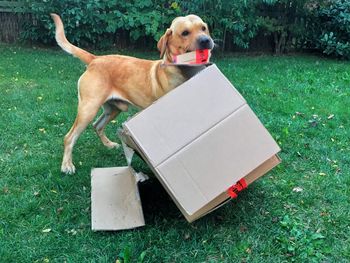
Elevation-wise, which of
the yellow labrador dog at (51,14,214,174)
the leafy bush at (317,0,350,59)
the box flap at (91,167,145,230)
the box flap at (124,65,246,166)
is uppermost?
the box flap at (124,65,246,166)

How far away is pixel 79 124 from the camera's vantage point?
427cm

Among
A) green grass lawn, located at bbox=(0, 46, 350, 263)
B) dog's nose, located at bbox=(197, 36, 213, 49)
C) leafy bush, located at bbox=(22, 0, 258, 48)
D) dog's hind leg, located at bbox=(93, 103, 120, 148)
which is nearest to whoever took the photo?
green grass lawn, located at bbox=(0, 46, 350, 263)

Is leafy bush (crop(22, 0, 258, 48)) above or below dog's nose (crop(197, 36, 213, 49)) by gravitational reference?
below

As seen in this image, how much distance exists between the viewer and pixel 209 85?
309cm

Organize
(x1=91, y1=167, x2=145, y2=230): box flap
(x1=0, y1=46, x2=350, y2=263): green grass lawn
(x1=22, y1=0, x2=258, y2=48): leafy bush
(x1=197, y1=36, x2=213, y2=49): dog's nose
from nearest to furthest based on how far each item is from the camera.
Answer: (x1=0, y1=46, x2=350, y2=263): green grass lawn < (x1=91, y1=167, x2=145, y2=230): box flap < (x1=197, y1=36, x2=213, y2=49): dog's nose < (x1=22, y1=0, x2=258, y2=48): leafy bush

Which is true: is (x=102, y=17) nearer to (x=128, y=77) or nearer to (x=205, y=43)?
(x=128, y=77)

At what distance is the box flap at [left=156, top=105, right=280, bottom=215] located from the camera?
281 centimetres

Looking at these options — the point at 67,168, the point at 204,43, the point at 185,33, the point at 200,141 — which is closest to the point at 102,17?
the point at 67,168

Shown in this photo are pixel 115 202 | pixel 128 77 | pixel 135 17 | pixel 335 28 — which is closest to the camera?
pixel 115 202

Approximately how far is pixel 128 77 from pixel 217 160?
1640 mm

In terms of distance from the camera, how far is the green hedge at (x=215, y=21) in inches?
388

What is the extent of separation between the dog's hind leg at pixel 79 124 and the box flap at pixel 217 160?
63.4 inches

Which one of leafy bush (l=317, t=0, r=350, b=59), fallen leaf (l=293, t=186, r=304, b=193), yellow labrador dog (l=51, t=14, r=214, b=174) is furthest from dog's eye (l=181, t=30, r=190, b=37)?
leafy bush (l=317, t=0, r=350, b=59)

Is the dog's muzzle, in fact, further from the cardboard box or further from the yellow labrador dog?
the cardboard box
